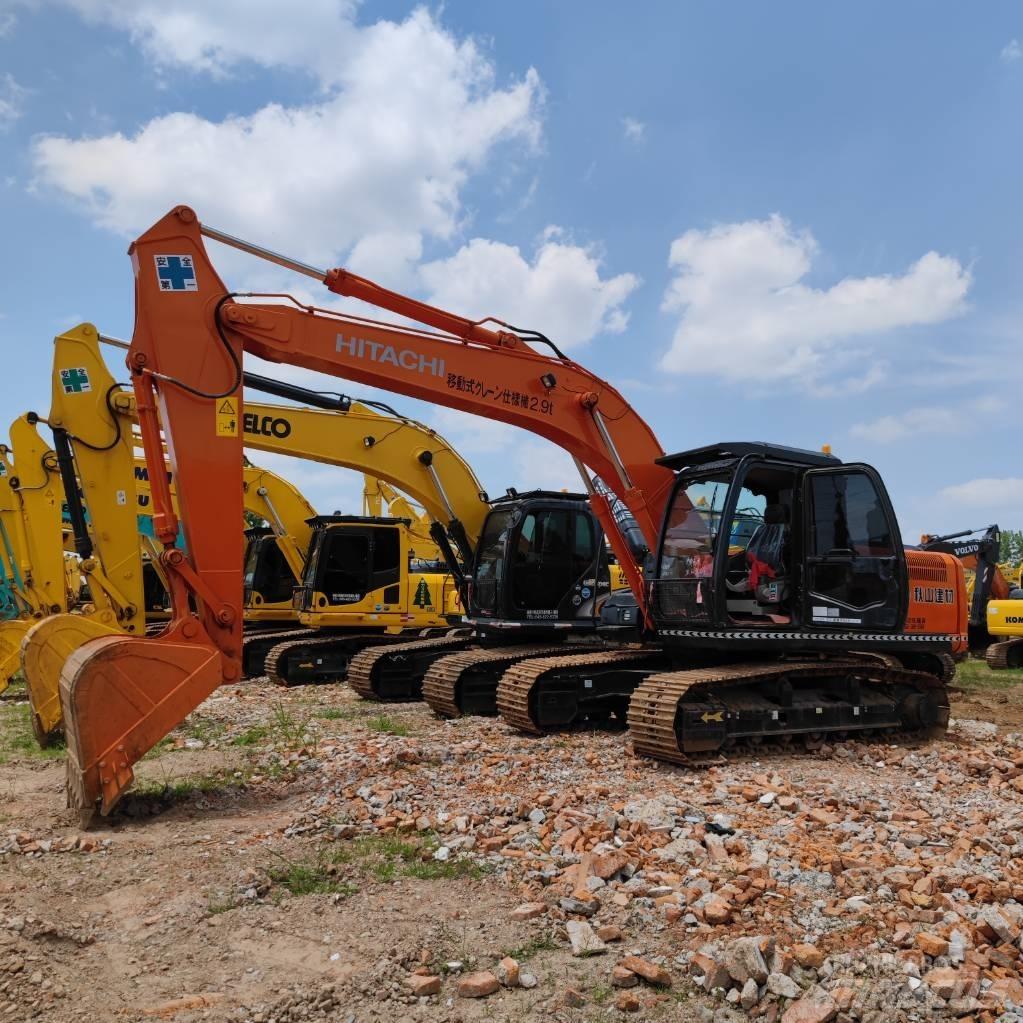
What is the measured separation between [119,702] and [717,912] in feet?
12.9

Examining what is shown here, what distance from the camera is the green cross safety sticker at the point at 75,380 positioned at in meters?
9.57

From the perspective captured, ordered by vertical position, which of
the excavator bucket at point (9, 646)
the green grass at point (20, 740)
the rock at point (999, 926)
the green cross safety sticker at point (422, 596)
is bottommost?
the green grass at point (20, 740)

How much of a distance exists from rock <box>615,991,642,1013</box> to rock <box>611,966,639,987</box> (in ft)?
0.42

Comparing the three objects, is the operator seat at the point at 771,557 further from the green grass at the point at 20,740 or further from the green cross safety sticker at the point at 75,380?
the green cross safety sticker at the point at 75,380

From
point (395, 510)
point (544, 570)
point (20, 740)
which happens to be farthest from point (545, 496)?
point (395, 510)

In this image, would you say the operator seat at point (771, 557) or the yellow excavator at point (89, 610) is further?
the yellow excavator at point (89, 610)

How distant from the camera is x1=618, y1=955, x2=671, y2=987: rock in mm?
3820

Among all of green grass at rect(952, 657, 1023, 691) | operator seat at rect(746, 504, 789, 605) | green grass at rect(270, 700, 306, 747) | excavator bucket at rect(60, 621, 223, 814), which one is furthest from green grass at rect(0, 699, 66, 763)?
green grass at rect(952, 657, 1023, 691)

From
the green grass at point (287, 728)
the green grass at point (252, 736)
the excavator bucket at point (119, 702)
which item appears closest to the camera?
the excavator bucket at point (119, 702)

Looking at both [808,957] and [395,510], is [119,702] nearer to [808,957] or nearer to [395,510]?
[808,957]

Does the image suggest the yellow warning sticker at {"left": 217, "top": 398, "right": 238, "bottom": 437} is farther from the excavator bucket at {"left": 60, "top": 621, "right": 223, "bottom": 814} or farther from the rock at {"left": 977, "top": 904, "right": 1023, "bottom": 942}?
the rock at {"left": 977, "top": 904, "right": 1023, "bottom": 942}

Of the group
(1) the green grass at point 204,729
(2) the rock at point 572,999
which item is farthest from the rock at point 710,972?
(1) the green grass at point 204,729

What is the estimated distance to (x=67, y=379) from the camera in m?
9.59

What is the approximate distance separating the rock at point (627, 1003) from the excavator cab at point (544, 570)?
743cm
